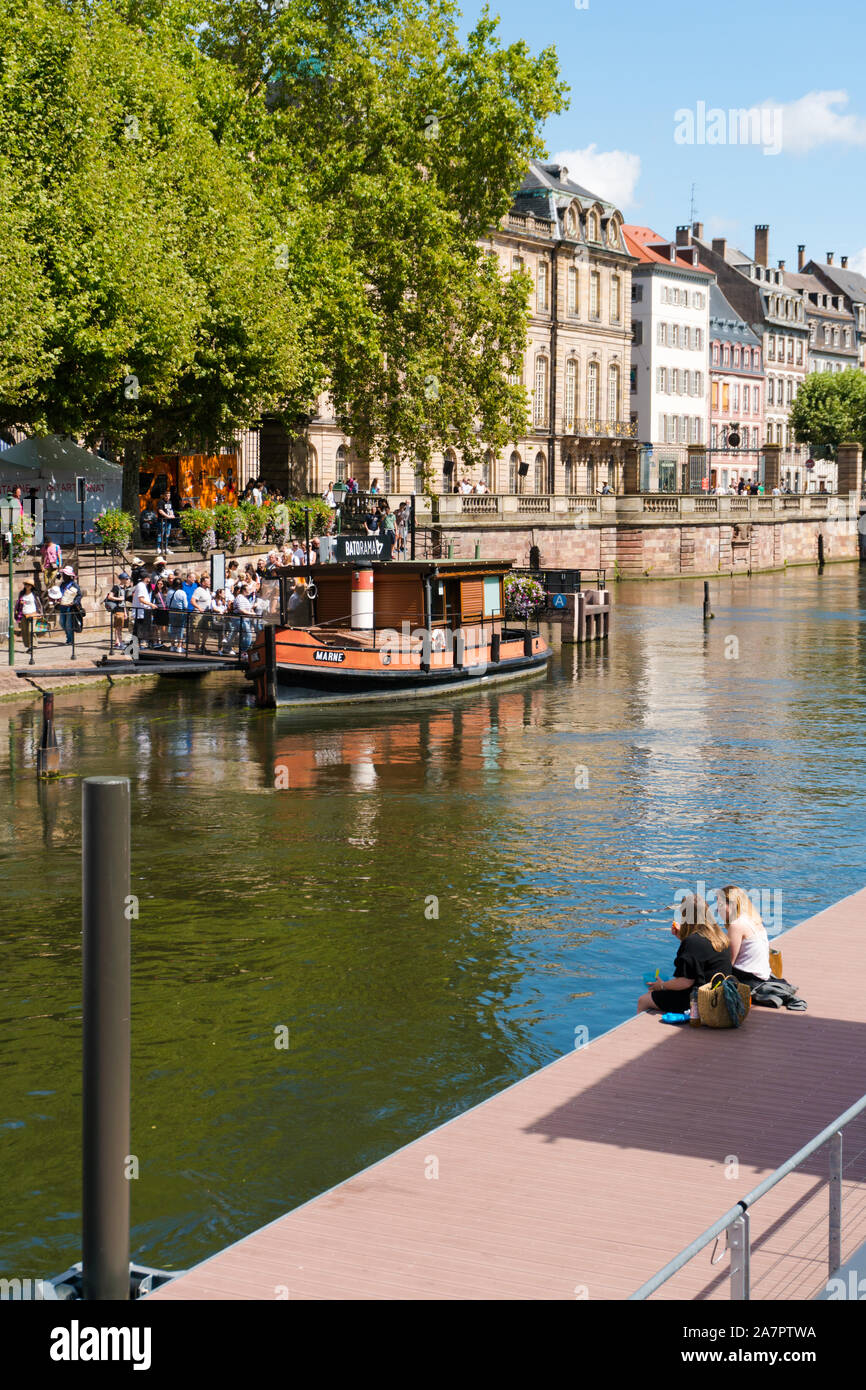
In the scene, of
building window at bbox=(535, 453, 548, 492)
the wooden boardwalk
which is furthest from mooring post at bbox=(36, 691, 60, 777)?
building window at bbox=(535, 453, 548, 492)

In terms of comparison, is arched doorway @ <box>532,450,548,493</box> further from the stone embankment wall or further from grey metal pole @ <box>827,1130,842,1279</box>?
grey metal pole @ <box>827,1130,842,1279</box>

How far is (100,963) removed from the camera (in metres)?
8.03

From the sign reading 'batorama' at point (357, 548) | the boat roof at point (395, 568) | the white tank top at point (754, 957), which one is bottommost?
the white tank top at point (754, 957)

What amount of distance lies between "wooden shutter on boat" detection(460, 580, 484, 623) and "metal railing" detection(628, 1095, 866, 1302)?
33912 millimetres

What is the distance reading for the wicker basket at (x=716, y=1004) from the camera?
44.2 ft

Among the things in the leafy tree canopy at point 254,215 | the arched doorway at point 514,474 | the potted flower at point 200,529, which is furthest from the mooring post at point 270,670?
the arched doorway at point 514,474

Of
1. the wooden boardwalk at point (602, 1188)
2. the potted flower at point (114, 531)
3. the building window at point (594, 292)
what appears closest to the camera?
the wooden boardwalk at point (602, 1188)

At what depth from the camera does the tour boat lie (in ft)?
124

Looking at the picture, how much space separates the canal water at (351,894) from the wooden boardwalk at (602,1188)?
131 centimetres

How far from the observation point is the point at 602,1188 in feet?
34.3

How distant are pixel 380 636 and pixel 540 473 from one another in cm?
5629
